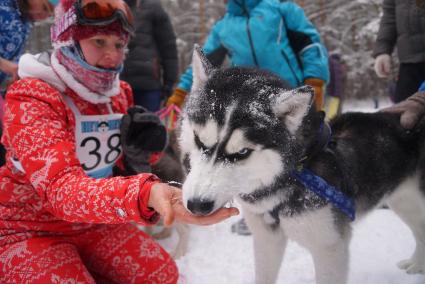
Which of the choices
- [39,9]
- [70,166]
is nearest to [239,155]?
[70,166]

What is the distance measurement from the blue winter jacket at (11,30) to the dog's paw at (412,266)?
301cm

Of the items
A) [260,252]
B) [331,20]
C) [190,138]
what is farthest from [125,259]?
[331,20]

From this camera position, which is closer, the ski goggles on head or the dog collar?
the dog collar

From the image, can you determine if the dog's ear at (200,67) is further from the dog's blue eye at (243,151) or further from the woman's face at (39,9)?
the woman's face at (39,9)

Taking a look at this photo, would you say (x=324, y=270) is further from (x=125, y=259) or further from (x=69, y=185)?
(x=69, y=185)

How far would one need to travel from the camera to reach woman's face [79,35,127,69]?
188 centimetres

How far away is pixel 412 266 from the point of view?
2.53 meters

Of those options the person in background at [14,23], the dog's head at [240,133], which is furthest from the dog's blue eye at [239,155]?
the person in background at [14,23]

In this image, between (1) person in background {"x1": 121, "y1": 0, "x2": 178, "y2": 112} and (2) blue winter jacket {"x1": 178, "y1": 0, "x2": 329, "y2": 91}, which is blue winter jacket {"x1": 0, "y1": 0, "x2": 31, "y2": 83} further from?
(2) blue winter jacket {"x1": 178, "y1": 0, "x2": 329, "y2": 91}

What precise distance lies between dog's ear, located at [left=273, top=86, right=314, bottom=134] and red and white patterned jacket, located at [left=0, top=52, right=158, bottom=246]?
1.81ft

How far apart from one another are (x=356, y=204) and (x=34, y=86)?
168cm

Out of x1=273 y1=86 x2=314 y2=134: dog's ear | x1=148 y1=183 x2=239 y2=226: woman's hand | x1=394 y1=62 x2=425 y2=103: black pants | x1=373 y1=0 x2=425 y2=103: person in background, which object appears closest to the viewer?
x1=148 y1=183 x2=239 y2=226: woman's hand

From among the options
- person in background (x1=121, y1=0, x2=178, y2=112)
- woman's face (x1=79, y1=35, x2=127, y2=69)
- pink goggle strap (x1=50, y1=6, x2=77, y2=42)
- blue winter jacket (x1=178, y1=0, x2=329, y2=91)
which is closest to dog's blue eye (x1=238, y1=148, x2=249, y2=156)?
woman's face (x1=79, y1=35, x2=127, y2=69)

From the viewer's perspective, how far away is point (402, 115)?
85.4 inches
